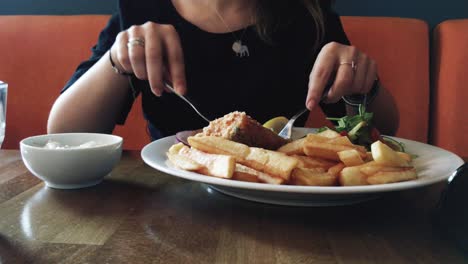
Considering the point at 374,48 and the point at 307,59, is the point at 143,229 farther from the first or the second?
the point at 374,48

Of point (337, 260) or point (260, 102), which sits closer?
point (337, 260)

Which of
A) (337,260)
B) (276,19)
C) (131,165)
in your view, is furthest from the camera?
(276,19)

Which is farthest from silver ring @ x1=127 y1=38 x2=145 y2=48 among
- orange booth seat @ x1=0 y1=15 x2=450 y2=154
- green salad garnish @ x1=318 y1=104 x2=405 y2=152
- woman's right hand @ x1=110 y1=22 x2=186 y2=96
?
orange booth seat @ x1=0 y1=15 x2=450 y2=154

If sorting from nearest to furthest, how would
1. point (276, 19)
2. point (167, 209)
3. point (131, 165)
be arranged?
point (167, 209) < point (131, 165) < point (276, 19)

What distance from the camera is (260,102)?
142 cm

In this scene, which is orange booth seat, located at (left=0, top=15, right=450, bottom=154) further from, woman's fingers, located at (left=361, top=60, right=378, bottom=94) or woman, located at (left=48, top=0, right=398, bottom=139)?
woman's fingers, located at (left=361, top=60, right=378, bottom=94)

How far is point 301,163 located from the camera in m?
0.64

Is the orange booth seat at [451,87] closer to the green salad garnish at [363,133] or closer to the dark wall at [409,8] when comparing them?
the dark wall at [409,8]

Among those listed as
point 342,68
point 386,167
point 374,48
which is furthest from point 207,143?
point 374,48

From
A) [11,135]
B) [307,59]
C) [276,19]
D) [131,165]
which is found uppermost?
[276,19]

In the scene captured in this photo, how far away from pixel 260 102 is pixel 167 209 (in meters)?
0.85

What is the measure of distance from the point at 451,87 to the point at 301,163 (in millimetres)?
1450

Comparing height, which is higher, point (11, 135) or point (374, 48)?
point (374, 48)

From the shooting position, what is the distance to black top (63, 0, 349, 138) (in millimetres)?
1355
